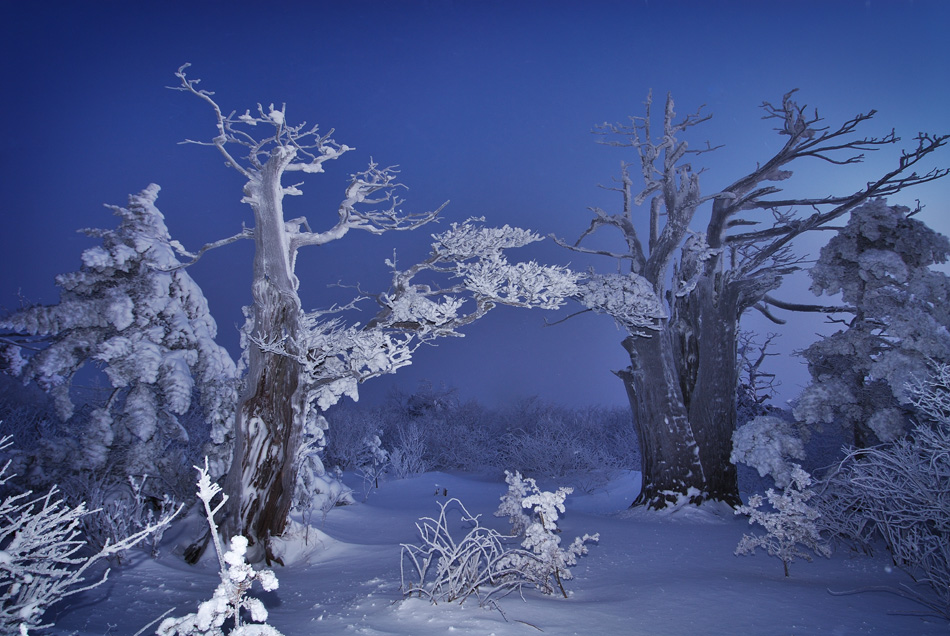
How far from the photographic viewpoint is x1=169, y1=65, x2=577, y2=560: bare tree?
639 centimetres

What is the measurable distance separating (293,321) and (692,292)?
29.4 feet

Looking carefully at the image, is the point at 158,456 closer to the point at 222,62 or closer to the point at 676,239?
the point at 676,239

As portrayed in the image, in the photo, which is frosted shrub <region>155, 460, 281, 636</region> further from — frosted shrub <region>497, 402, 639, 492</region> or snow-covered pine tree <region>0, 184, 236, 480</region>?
frosted shrub <region>497, 402, 639, 492</region>

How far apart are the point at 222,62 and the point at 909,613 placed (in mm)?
84969

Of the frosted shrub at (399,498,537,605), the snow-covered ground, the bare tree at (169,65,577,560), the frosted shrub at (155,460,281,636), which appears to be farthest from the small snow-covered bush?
the frosted shrub at (155,460,281,636)

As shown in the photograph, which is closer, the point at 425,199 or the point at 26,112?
the point at 26,112

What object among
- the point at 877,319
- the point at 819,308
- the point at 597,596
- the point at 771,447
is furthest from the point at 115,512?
the point at 819,308

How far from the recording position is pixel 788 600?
158 inches

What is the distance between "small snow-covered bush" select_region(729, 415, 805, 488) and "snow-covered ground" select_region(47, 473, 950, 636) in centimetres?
124

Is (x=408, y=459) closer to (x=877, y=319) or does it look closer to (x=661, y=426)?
(x=661, y=426)

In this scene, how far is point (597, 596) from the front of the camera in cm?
434

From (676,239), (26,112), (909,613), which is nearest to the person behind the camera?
(909,613)

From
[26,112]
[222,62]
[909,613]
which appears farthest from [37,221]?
[909,613]

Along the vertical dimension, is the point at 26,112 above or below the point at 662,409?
above
